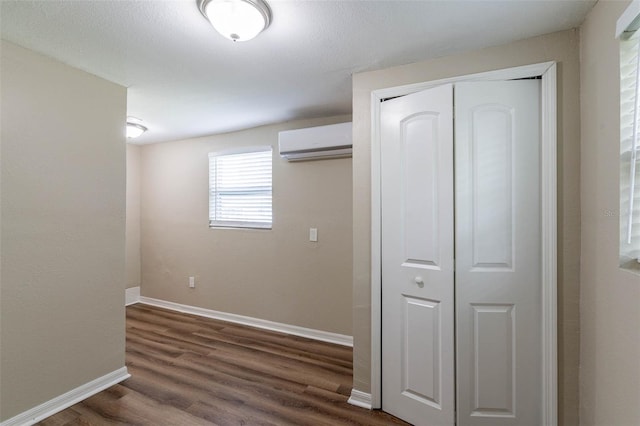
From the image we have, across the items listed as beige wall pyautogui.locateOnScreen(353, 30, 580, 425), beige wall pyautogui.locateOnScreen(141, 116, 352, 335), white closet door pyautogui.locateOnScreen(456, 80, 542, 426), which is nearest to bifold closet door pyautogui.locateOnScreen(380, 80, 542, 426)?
white closet door pyautogui.locateOnScreen(456, 80, 542, 426)

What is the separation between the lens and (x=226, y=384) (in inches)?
86.0

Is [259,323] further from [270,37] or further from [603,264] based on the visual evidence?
[603,264]

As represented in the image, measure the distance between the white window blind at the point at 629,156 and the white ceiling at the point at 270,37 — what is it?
43cm

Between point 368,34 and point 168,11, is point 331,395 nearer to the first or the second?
point 368,34

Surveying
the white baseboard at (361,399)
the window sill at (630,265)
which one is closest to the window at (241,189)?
the white baseboard at (361,399)

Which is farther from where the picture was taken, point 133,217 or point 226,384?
point 133,217

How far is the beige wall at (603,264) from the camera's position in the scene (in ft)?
3.72

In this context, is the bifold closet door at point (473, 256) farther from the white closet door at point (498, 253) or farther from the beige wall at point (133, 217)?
the beige wall at point (133, 217)

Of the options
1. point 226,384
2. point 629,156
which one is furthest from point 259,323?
point 629,156

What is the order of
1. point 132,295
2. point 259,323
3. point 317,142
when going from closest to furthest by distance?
point 317,142, point 259,323, point 132,295

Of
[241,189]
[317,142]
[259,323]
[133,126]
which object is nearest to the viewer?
[317,142]

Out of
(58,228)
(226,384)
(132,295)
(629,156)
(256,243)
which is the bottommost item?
(226,384)

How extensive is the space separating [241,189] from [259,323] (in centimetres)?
161

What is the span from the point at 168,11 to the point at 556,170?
2159 millimetres
